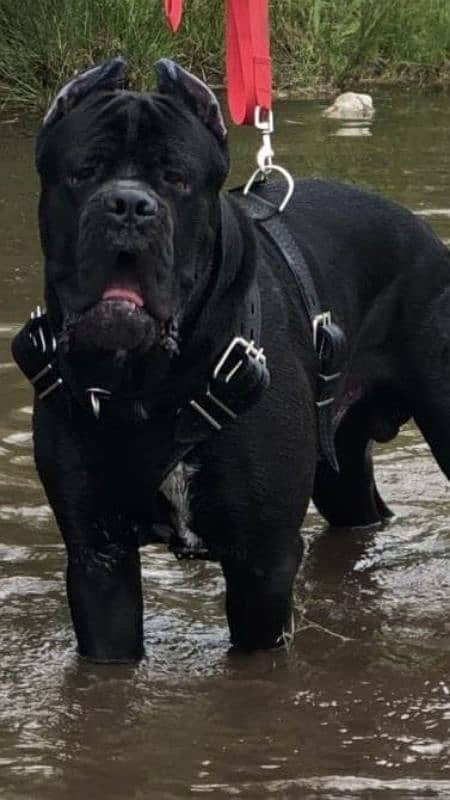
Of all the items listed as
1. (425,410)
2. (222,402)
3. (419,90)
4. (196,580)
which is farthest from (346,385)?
(419,90)

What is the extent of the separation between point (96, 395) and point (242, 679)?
83 cm

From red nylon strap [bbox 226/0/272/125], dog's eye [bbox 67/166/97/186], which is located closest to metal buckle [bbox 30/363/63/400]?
dog's eye [bbox 67/166/97/186]

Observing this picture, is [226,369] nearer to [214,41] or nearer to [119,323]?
[119,323]

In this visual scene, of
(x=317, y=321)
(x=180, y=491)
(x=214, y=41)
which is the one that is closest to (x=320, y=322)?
(x=317, y=321)

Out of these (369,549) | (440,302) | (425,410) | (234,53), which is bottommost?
(369,549)

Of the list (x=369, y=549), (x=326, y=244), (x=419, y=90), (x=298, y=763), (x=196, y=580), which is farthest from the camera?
(x=419, y=90)

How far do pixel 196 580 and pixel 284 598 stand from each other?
2.53 feet

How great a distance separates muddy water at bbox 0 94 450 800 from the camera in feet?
11.4

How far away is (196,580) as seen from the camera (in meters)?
4.63

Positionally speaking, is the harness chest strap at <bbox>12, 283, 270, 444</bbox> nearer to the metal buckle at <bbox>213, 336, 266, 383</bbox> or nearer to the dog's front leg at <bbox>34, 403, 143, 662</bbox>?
the metal buckle at <bbox>213, 336, 266, 383</bbox>

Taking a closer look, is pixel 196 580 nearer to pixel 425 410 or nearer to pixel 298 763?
pixel 425 410

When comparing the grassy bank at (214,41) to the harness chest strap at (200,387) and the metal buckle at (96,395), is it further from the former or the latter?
the metal buckle at (96,395)

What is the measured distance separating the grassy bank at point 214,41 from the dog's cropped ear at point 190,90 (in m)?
7.91

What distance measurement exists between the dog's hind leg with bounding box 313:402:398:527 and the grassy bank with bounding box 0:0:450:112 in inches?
259
